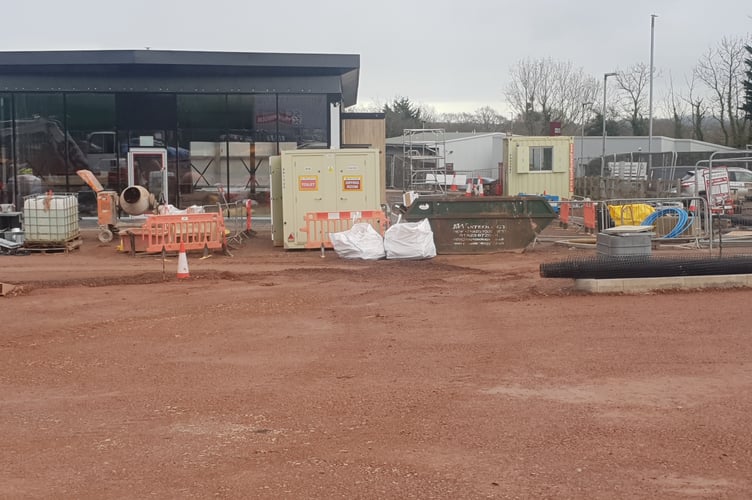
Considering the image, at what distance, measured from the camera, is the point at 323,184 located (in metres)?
21.0

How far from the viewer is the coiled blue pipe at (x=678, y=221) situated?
19.0 m

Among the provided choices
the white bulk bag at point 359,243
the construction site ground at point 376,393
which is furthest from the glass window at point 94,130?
the construction site ground at point 376,393

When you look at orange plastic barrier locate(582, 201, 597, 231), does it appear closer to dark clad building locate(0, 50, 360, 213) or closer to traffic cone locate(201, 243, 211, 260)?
dark clad building locate(0, 50, 360, 213)

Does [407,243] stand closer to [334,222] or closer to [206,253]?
[334,222]

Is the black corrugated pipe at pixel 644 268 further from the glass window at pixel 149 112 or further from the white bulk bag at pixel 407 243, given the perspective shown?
the glass window at pixel 149 112

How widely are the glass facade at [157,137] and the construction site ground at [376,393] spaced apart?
47.6 ft

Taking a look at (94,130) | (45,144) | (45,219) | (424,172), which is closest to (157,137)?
(94,130)

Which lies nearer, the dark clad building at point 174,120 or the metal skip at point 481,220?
the metal skip at point 481,220

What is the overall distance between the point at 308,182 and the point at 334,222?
1334 mm

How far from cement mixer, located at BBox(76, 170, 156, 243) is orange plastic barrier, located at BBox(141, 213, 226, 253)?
3.31m

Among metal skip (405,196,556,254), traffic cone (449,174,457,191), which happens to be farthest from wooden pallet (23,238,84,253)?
traffic cone (449,174,457,191)

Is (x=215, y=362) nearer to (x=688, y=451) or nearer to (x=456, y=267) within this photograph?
(x=688, y=451)

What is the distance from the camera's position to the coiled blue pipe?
1900 cm

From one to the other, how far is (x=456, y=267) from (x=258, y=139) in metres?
13.0
